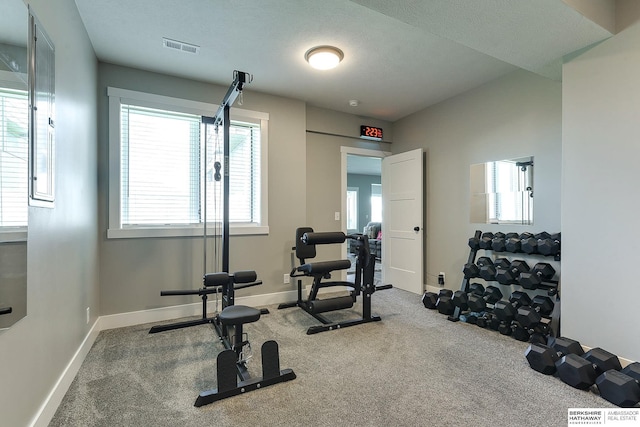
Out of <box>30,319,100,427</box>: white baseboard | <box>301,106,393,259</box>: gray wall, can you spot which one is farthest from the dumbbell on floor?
<box>30,319,100,427</box>: white baseboard

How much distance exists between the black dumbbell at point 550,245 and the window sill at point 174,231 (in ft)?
9.58

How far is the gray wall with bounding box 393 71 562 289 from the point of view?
2.94 metres

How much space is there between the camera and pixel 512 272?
114 inches

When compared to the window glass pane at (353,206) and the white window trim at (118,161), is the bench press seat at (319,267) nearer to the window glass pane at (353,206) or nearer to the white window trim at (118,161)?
the white window trim at (118,161)

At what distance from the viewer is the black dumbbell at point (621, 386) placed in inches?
65.1

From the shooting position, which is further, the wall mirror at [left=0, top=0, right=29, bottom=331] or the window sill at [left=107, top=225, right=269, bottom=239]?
the window sill at [left=107, top=225, right=269, bottom=239]

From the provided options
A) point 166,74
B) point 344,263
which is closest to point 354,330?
point 344,263

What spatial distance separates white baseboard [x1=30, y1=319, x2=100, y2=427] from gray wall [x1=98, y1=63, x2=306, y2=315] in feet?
1.99

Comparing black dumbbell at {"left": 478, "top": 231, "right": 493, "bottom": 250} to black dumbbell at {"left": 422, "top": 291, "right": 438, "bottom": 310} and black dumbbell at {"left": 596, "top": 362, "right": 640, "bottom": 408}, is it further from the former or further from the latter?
black dumbbell at {"left": 596, "top": 362, "right": 640, "bottom": 408}

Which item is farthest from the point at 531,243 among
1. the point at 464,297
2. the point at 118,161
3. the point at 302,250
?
the point at 118,161

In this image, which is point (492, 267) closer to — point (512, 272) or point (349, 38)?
point (512, 272)

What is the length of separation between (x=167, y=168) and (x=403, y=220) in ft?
10.8

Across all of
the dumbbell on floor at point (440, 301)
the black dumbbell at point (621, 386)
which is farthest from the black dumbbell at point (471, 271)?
the black dumbbell at point (621, 386)

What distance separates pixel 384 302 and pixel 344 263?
1.08 metres
